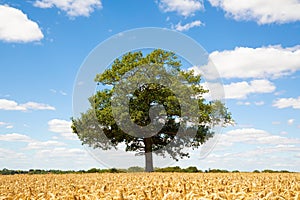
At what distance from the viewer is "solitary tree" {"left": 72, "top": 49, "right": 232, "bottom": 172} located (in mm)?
32938

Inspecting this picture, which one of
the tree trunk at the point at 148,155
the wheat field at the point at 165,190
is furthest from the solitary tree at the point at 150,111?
the wheat field at the point at 165,190

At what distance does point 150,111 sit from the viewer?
33.1 metres

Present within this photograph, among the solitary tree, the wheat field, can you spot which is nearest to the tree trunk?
the solitary tree

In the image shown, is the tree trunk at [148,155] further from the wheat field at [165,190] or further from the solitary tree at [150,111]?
the wheat field at [165,190]

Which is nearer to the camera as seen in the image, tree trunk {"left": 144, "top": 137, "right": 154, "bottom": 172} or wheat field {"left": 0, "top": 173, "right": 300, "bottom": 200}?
A: wheat field {"left": 0, "top": 173, "right": 300, "bottom": 200}

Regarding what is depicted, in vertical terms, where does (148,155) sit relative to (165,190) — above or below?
above

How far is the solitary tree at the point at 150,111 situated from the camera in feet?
108

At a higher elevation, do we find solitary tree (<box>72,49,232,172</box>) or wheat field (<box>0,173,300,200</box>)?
solitary tree (<box>72,49,232,172</box>)

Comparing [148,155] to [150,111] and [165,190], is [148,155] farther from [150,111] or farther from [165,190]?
[165,190]

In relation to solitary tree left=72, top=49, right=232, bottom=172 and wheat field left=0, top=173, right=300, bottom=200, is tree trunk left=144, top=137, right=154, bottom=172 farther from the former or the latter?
wheat field left=0, top=173, right=300, bottom=200

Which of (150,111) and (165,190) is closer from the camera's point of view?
(165,190)

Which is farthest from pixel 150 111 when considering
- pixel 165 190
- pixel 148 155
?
pixel 165 190

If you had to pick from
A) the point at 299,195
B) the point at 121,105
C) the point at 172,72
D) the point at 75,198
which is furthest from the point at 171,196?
the point at 172,72

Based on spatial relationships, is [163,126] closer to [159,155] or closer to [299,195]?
[159,155]
